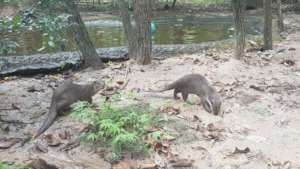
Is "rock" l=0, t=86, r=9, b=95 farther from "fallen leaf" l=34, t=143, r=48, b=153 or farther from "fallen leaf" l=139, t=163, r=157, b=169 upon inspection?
"fallen leaf" l=139, t=163, r=157, b=169

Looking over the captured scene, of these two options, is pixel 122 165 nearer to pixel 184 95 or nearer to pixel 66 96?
pixel 66 96

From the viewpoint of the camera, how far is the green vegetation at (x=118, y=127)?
5.23m

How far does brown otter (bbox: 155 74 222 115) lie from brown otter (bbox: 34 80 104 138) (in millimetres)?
1130

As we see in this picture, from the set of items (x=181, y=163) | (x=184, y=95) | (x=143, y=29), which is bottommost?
(x=181, y=163)

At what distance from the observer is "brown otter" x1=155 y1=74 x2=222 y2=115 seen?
21.3 ft

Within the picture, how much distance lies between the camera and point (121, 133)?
5.25 m

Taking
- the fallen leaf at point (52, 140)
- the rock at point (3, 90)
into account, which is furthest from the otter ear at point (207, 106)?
the rock at point (3, 90)

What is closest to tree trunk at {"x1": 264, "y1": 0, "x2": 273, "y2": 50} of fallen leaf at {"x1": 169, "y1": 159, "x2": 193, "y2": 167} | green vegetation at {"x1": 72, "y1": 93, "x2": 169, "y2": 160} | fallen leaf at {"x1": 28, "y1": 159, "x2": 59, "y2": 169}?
green vegetation at {"x1": 72, "y1": 93, "x2": 169, "y2": 160}

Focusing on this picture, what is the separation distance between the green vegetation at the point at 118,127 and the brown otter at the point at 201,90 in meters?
0.94

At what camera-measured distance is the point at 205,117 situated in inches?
251

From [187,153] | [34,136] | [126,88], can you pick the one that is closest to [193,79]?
[126,88]

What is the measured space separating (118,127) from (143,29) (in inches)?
158

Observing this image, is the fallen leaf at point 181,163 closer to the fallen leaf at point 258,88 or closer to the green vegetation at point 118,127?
the green vegetation at point 118,127

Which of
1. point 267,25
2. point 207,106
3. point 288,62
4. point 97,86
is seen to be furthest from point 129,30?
point 207,106
